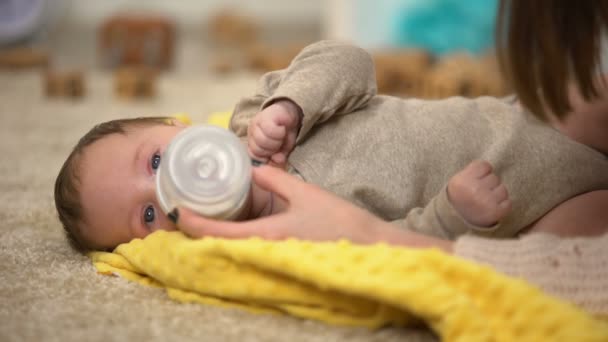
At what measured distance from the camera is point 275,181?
0.88 meters

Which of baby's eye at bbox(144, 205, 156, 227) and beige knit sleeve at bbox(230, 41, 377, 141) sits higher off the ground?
beige knit sleeve at bbox(230, 41, 377, 141)

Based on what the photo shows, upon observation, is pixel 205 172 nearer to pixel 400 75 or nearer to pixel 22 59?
pixel 400 75

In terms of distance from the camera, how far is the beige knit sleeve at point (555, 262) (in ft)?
2.56

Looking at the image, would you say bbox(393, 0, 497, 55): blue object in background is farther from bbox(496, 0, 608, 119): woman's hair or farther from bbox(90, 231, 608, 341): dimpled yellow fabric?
bbox(90, 231, 608, 341): dimpled yellow fabric

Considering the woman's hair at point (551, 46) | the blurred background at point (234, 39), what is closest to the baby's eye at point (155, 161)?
the woman's hair at point (551, 46)

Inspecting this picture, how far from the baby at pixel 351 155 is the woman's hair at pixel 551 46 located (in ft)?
0.58

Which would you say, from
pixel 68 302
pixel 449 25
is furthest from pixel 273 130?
pixel 449 25

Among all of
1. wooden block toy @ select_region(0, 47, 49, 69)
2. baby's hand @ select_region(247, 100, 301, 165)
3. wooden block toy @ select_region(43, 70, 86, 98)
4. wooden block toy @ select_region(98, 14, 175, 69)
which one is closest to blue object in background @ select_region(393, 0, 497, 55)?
wooden block toy @ select_region(98, 14, 175, 69)

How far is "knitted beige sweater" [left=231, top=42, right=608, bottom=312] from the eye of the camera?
98 cm

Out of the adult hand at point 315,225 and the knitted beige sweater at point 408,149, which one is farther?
the knitted beige sweater at point 408,149

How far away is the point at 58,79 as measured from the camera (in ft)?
7.09

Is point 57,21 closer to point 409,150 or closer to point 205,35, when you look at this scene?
point 205,35

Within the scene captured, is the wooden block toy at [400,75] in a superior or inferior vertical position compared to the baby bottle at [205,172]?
inferior

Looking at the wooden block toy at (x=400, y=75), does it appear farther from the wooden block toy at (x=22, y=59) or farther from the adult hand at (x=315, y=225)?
the adult hand at (x=315, y=225)
